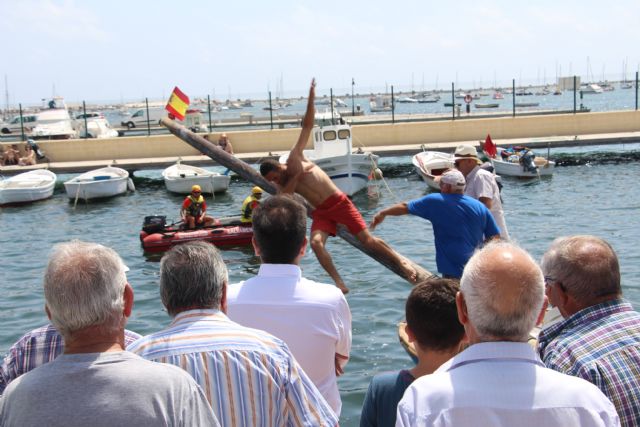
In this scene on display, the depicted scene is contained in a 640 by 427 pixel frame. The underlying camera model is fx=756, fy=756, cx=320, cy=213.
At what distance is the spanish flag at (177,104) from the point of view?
40.4 feet

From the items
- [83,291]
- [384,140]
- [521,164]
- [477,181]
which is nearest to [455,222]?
[477,181]

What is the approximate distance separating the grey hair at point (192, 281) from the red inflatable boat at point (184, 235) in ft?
43.3

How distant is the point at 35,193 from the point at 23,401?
24.7 metres

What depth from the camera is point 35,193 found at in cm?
2550

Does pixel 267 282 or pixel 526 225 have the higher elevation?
pixel 267 282

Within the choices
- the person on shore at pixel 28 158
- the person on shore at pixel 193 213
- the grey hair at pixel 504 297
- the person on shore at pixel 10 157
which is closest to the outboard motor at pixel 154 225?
the person on shore at pixel 193 213

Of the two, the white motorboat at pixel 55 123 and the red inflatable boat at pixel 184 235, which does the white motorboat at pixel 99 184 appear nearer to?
the red inflatable boat at pixel 184 235

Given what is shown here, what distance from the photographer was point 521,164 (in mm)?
26359

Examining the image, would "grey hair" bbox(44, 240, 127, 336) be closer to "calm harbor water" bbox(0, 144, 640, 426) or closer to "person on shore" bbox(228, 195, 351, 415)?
"person on shore" bbox(228, 195, 351, 415)

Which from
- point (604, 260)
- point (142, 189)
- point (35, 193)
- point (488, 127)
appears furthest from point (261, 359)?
point (488, 127)

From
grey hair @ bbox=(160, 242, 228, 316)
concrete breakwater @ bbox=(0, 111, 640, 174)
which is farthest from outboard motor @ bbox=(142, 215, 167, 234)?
grey hair @ bbox=(160, 242, 228, 316)

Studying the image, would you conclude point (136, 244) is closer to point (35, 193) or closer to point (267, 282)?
point (35, 193)

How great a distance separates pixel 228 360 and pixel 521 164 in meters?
24.8

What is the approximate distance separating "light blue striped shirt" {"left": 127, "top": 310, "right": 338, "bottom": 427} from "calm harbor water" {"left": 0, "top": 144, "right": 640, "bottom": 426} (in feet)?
14.6
